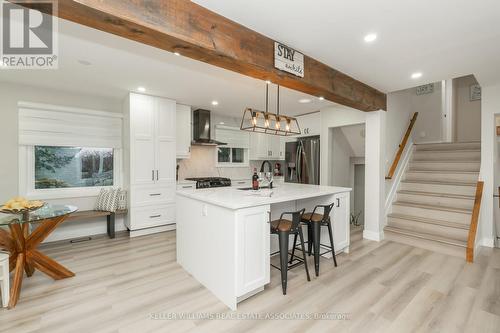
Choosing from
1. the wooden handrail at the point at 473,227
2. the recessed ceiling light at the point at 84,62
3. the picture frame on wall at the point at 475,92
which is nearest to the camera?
the recessed ceiling light at the point at 84,62

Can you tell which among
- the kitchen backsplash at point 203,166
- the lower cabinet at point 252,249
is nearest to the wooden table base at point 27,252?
the lower cabinet at point 252,249

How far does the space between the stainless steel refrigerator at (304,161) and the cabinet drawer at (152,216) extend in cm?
280

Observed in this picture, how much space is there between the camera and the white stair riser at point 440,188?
13.1ft

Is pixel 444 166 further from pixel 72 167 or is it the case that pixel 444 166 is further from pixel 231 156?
pixel 72 167

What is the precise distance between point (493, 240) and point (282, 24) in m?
4.45

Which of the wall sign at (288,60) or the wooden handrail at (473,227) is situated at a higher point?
the wall sign at (288,60)

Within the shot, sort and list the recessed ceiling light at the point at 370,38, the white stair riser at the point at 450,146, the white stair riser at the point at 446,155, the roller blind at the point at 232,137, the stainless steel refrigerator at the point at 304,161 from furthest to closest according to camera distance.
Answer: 1. the roller blind at the point at 232,137
2. the stainless steel refrigerator at the point at 304,161
3. the white stair riser at the point at 450,146
4. the white stair riser at the point at 446,155
5. the recessed ceiling light at the point at 370,38

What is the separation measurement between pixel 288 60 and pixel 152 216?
136 inches

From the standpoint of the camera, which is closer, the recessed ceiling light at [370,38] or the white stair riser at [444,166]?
the recessed ceiling light at [370,38]

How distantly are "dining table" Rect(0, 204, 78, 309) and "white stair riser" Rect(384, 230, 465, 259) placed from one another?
459 centimetres

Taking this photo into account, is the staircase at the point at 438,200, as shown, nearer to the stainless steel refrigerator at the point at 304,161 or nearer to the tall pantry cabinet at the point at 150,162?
the stainless steel refrigerator at the point at 304,161

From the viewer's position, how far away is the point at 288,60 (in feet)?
8.06

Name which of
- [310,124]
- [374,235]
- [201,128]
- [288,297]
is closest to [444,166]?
[374,235]

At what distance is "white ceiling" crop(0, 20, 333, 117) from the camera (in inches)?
96.2
